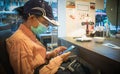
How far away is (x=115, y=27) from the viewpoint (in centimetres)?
277

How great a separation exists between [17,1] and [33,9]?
1.23m

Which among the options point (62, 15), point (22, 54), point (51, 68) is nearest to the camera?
point (22, 54)

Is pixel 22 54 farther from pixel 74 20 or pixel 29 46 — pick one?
pixel 74 20

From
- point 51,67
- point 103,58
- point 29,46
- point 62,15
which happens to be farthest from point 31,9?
point 62,15

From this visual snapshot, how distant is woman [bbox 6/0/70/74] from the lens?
115 centimetres

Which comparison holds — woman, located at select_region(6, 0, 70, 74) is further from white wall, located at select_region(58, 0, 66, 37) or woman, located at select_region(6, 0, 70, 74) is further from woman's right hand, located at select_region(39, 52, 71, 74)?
white wall, located at select_region(58, 0, 66, 37)

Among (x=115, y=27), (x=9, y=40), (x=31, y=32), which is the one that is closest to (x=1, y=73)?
(x=9, y=40)

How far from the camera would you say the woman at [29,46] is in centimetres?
115

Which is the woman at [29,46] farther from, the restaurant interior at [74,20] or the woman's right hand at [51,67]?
the restaurant interior at [74,20]

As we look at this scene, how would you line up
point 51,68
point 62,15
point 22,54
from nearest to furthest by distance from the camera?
1. point 22,54
2. point 51,68
3. point 62,15

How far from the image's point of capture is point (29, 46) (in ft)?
4.03

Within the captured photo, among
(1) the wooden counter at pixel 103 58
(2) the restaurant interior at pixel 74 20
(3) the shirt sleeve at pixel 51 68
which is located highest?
(2) the restaurant interior at pixel 74 20

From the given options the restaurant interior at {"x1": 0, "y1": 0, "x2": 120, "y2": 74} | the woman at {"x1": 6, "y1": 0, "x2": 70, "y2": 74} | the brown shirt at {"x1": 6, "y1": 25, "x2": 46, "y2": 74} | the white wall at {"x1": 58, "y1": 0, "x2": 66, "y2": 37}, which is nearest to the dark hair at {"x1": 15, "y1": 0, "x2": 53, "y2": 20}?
the woman at {"x1": 6, "y1": 0, "x2": 70, "y2": 74}

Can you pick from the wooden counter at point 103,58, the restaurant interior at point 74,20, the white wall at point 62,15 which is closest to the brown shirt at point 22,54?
the wooden counter at point 103,58
